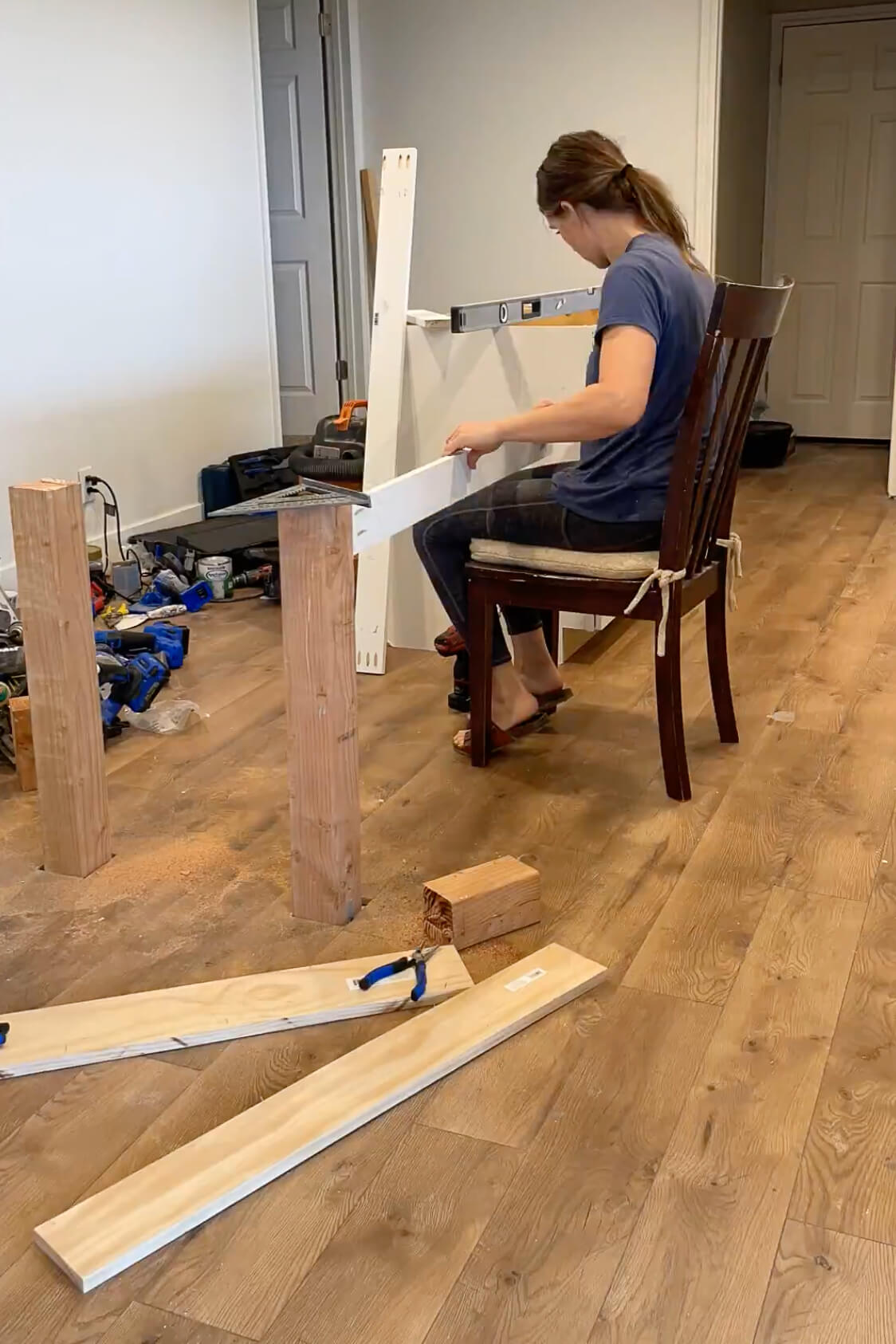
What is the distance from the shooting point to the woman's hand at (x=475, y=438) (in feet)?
7.36

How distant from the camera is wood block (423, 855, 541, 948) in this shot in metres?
1.91

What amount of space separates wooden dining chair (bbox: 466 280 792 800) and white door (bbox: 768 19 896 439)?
14.8 ft

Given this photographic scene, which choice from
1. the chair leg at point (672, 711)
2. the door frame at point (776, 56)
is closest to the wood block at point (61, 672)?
the chair leg at point (672, 711)

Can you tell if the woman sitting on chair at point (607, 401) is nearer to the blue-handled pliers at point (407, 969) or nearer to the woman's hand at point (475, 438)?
the woman's hand at point (475, 438)

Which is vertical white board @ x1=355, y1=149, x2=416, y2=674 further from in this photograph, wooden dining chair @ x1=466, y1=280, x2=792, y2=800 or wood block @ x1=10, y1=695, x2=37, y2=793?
wood block @ x1=10, y1=695, x2=37, y2=793

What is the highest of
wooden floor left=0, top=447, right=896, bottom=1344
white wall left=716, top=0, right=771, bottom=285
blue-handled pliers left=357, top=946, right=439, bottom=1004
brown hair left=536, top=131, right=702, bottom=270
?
white wall left=716, top=0, right=771, bottom=285

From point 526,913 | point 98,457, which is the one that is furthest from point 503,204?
point 526,913

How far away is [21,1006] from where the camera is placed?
5.84ft

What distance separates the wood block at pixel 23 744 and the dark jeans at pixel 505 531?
33.2 inches

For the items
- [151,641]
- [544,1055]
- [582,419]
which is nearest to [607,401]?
[582,419]

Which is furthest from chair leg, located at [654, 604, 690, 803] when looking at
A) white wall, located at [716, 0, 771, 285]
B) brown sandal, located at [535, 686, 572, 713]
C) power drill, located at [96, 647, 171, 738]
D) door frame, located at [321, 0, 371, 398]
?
door frame, located at [321, 0, 371, 398]

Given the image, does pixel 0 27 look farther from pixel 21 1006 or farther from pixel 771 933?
pixel 771 933

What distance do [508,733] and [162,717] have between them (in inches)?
31.3

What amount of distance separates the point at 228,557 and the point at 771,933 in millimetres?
2628
